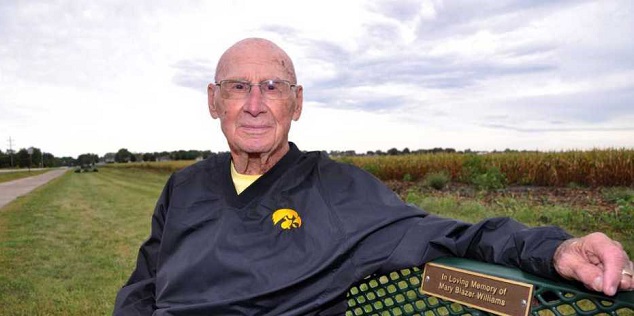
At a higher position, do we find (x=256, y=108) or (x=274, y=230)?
(x=256, y=108)

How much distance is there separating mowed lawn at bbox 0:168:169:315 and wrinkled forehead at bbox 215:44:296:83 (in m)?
3.73

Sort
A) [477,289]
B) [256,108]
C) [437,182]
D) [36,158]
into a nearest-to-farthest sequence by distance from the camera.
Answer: [477,289] < [256,108] < [437,182] < [36,158]

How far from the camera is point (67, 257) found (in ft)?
27.1

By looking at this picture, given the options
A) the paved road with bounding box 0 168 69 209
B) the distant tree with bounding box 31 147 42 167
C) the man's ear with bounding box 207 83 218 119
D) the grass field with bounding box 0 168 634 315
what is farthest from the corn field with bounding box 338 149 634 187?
the distant tree with bounding box 31 147 42 167

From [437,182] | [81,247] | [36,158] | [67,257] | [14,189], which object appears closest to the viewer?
[67,257]

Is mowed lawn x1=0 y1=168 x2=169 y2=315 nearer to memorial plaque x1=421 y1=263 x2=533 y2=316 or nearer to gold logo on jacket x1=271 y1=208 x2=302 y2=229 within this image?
gold logo on jacket x1=271 y1=208 x2=302 y2=229

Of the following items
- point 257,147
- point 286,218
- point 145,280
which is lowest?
point 145,280

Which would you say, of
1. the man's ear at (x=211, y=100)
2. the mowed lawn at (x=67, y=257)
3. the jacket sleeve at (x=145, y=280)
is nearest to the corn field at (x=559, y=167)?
the mowed lawn at (x=67, y=257)

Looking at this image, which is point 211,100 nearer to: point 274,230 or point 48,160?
point 274,230

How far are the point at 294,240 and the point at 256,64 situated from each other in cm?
85

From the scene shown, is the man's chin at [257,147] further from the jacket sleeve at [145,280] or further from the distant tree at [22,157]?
the distant tree at [22,157]

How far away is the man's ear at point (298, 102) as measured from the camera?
2.58 meters

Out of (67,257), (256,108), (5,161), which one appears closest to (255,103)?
(256,108)

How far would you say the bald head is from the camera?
2484 mm
